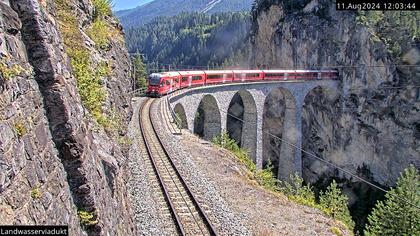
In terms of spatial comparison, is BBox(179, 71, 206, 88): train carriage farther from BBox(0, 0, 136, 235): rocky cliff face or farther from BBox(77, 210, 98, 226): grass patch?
BBox(77, 210, 98, 226): grass patch

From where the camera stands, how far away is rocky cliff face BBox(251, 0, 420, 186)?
56938mm

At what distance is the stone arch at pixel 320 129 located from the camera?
206 ft

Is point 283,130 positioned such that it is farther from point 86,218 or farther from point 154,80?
point 86,218

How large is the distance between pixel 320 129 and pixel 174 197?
53.7 metres

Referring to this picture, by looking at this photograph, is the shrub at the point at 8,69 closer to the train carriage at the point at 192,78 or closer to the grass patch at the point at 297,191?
the grass patch at the point at 297,191

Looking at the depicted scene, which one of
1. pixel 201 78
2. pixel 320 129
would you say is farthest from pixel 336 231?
pixel 320 129

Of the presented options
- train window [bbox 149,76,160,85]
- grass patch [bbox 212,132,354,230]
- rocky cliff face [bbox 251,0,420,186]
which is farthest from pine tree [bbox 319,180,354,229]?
rocky cliff face [bbox 251,0,420,186]

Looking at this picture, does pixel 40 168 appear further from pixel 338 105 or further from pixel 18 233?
pixel 338 105

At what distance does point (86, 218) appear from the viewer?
730 cm

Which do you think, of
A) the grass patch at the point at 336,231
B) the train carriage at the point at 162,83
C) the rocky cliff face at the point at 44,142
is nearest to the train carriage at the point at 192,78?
the train carriage at the point at 162,83

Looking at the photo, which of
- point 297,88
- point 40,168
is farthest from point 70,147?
point 297,88

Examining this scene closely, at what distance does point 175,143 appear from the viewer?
2403 centimetres

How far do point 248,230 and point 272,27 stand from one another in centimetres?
6327

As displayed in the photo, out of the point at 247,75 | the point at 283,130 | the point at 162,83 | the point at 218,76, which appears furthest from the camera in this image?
the point at 283,130
